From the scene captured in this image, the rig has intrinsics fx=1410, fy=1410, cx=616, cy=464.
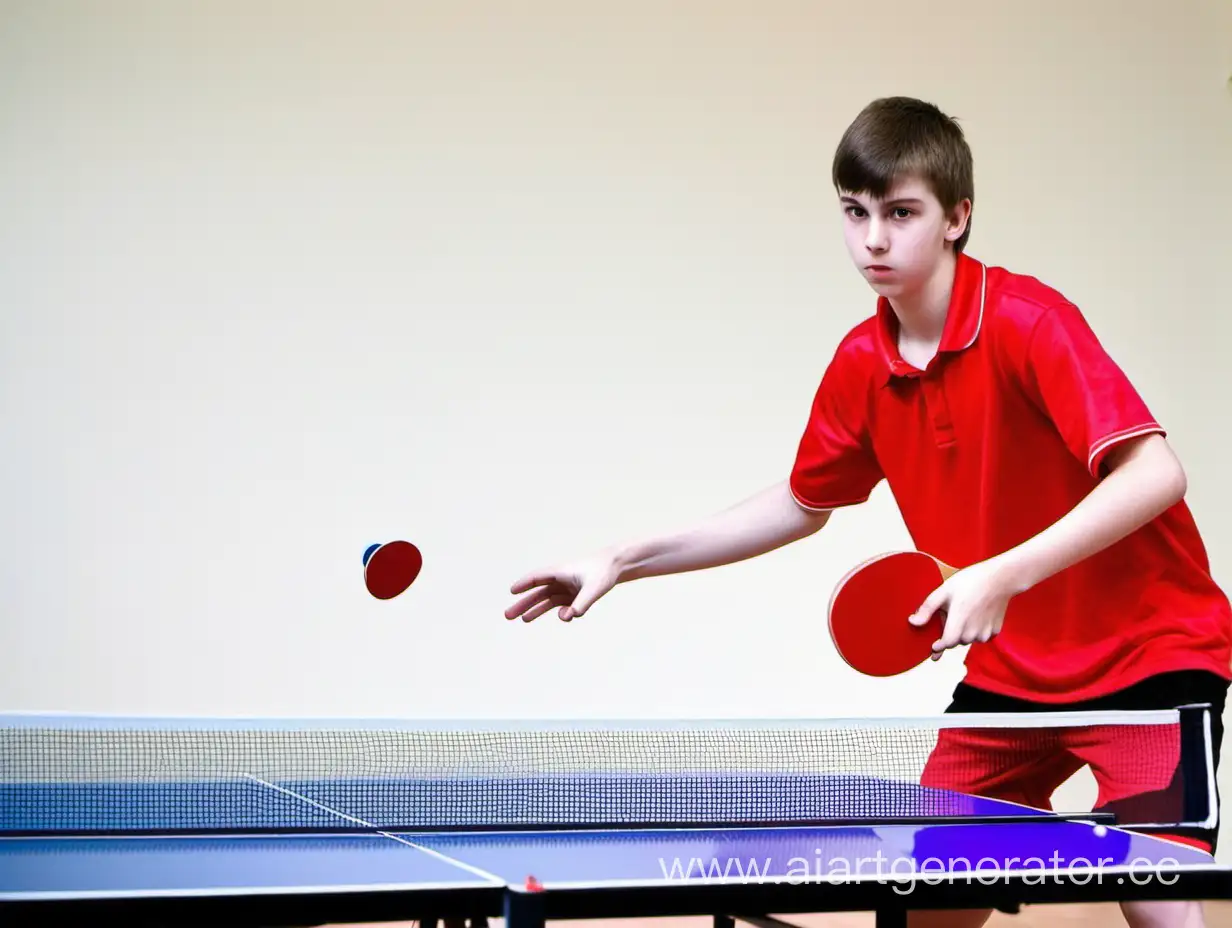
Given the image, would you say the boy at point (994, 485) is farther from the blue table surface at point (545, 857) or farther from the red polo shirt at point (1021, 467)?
the blue table surface at point (545, 857)

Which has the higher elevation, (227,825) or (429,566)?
(429,566)

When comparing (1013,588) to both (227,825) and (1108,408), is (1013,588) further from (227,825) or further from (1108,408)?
(227,825)

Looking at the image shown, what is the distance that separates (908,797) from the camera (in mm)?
2234

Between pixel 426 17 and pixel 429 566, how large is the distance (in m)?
1.85

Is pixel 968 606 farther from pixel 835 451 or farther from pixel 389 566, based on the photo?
pixel 389 566

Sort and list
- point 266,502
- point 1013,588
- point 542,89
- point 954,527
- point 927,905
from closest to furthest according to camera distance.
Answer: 1. point 927,905
2. point 1013,588
3. point 954,527
4. point 266,502
5. point 542,89

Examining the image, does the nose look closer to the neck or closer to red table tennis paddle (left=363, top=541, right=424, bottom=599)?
the neck

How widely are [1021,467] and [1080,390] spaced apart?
301mm

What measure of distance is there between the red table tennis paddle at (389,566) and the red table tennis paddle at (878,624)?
1056 millimetres

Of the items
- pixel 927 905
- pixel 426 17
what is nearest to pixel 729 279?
pixel 426 17

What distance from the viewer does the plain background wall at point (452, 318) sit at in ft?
14.6

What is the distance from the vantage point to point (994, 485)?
98.0 inches

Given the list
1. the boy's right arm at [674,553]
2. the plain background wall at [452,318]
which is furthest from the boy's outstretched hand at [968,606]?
the plain background wall at [452,318]

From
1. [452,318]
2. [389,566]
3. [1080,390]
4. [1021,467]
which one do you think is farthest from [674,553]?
[452,318]
